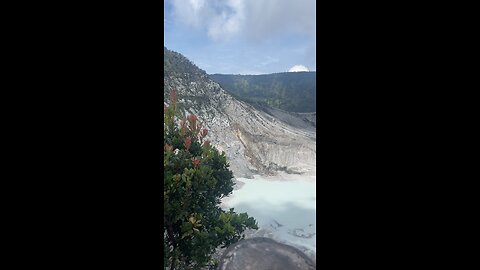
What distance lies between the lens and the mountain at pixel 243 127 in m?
2.54

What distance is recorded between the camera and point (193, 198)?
2.17m

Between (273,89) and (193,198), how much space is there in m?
1.26

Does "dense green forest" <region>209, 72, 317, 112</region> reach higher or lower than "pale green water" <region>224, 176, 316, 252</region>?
higher

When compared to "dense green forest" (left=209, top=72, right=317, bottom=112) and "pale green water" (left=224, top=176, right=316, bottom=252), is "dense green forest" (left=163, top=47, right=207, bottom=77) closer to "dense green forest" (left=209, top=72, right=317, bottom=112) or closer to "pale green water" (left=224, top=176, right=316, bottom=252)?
"dense green forest" (left=209, top=72, right=317, bottom=112)

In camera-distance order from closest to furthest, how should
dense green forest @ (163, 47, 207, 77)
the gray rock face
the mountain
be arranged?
the gray rock face → the mountain → dense green forest @ (163, 47, 207, 77)

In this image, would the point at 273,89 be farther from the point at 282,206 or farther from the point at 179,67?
the point at 282,206

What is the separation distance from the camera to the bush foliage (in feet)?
6.84

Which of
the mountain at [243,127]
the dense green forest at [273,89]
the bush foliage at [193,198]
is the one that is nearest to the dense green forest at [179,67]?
the mountain at [243,127]

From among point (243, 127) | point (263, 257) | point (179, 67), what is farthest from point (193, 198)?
point (179, 67)

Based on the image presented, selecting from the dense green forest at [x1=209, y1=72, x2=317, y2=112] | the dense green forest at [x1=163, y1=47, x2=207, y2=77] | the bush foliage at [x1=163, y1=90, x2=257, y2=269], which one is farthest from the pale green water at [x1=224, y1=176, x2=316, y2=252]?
the dense green forest at [x1=163, y1=47, x2=207, y2=77]

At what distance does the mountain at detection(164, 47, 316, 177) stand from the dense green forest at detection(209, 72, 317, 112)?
0.21 feet
